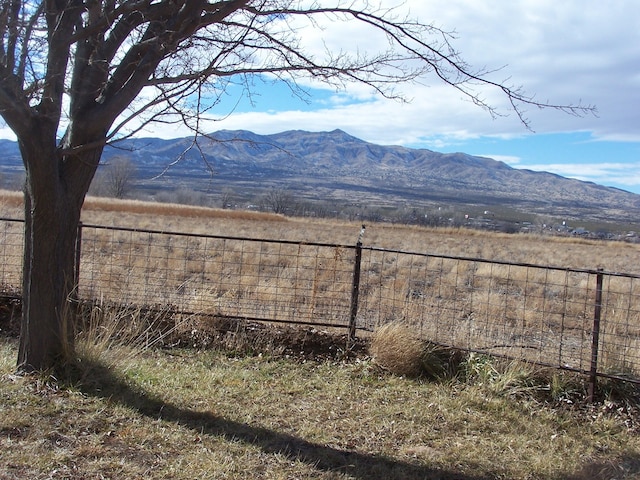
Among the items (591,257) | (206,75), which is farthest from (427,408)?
(591,257)

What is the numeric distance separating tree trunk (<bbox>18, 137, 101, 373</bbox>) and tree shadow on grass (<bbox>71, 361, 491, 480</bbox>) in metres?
0.41

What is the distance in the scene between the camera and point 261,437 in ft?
14.5

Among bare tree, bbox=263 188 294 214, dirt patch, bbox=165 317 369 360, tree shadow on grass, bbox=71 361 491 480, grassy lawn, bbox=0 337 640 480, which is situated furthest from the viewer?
bare tree, bbox=263 188 294 214

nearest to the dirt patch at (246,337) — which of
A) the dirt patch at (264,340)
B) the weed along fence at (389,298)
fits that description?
the dirt patch at (264,340)

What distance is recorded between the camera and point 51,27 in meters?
4.75

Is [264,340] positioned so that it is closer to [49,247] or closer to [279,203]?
[49,247]

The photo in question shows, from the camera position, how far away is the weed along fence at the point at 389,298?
21.8 feet

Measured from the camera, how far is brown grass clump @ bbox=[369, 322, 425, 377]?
6109 millimetres

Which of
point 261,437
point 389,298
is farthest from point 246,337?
point 389,298

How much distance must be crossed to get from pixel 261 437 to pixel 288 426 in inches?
13.3

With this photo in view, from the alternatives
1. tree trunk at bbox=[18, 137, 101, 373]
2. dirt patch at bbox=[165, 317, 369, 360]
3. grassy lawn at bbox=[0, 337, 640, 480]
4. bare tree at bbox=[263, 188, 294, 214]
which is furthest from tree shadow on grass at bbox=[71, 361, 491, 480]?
bare tree at bbox=[263, 188, 294, 214]

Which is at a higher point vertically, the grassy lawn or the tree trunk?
the tree trunk

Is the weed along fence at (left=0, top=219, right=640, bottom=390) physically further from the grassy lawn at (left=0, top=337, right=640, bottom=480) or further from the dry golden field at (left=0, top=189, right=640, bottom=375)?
the grassy lawn at (left=0, top=337, right=640, bottom=480)

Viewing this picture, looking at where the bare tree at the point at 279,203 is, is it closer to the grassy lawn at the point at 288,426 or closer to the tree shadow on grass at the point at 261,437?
the grassy lawn at the point at 288,426
